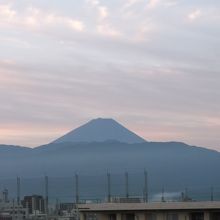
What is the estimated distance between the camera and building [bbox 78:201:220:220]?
2466cm

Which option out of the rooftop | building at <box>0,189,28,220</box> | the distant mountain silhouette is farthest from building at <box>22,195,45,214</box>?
the distant mountain silhouette

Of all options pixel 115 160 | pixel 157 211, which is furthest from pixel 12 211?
pixel 115 160

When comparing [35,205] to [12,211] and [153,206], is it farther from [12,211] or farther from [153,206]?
[153,206]

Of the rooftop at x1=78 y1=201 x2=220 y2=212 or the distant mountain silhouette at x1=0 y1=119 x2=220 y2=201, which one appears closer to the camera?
the rooftop at x1=78 y1=201 x2=220 y2=212

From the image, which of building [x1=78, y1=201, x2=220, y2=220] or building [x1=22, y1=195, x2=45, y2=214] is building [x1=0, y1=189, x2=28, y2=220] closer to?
building [x1=22, y1=195, x2=45, y2=214]

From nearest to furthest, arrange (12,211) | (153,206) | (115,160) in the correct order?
(153,206)
(12,211)
(115,160)

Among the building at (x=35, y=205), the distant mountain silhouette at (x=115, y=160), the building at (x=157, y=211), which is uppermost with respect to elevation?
the distant mountain silhouette at (x=115, y=160)

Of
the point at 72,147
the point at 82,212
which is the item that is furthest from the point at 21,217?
the point at 72,147

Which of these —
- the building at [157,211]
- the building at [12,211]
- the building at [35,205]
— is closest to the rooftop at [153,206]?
the building at [157,211]

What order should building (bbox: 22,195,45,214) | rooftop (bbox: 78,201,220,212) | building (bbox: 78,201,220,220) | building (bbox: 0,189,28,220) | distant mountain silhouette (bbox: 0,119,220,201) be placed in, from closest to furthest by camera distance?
rooftop (bbox: 78,201,220,212) < building (bbox: 78,201,220,220) < building (bbox: 0,189,28,220) < building (bbox: 22,195,45,214) < distant mountain silhouette (bbox: 0,119,220,201)

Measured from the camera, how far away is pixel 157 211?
25.4 metres

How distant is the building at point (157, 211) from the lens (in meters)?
24.7

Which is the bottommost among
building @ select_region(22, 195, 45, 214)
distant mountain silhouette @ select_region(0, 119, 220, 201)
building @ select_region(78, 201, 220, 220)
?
building @ select_region(78, 201, 220, 220)

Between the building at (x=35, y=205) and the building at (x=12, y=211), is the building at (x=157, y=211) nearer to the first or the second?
the building at (x=12, y=211)
